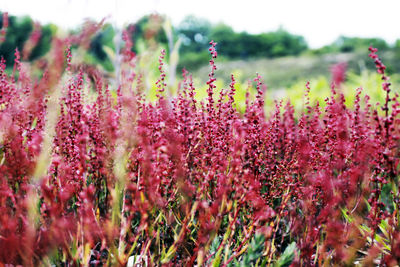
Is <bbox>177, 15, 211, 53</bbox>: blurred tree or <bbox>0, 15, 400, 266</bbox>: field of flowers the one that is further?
<bbox>177, 15, 211, 53</bbox>: blurred tree

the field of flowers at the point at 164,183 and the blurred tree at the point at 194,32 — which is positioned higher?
the blurred tree at the point at 194,32

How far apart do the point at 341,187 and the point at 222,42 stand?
44977 mm

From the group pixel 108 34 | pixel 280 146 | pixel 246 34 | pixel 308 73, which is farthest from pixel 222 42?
pixel 280 146

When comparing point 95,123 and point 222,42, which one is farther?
point 222,42

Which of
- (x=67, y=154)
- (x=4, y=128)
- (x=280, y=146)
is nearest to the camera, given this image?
(x=4, y=128)

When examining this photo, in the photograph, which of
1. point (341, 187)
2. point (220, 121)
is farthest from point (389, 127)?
point (220, 121)

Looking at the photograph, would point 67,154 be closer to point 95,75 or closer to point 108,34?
point 95,75

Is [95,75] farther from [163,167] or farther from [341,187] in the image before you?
[341,187]

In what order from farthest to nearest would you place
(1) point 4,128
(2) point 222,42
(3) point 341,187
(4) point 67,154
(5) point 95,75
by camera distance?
(2) point 222,42, (5) point 95,75, (4) point 67,154, (1) point 4,128, (3) point 341,187

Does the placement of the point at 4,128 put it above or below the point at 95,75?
below

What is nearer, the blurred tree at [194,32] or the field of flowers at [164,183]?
the field of flowers at [164,183]

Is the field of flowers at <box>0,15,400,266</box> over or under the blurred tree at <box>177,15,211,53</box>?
under

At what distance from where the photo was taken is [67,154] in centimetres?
202

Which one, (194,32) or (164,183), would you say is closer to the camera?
(164,183)
